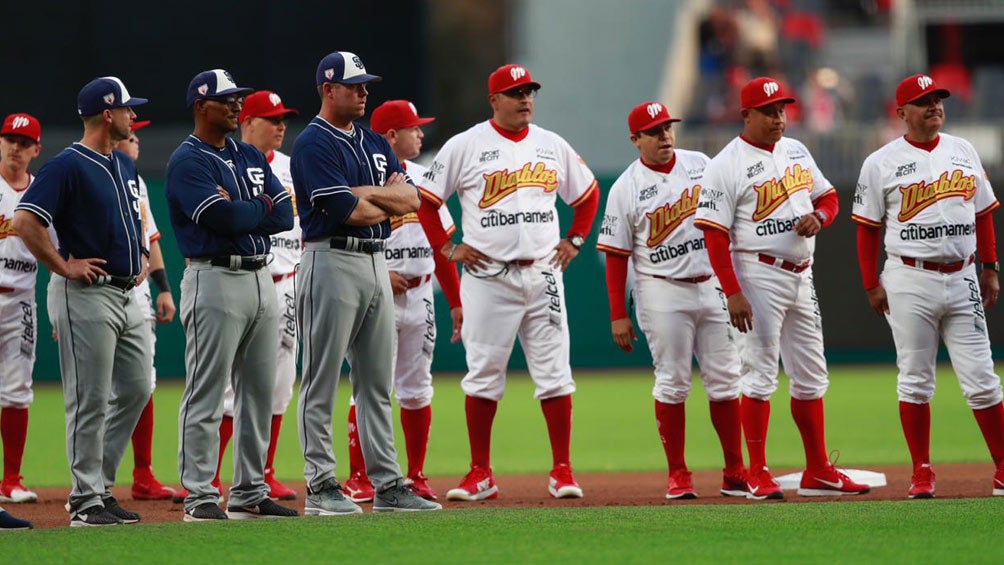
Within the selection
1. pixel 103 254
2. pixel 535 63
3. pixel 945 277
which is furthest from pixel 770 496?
pixel 535 63

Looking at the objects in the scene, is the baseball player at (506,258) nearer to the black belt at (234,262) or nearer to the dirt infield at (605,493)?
the dirt infield at (605,493)

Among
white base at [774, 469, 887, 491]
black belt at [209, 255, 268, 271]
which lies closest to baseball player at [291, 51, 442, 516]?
black belt at [209, 255, 268, 271]

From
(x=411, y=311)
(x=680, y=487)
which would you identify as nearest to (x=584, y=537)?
(x=680, y=487)

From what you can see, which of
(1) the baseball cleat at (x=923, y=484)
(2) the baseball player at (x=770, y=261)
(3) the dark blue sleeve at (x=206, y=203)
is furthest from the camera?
(2) the baseball player at (x=770, y=261)

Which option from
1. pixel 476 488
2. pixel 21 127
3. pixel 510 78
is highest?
pixel 510 78

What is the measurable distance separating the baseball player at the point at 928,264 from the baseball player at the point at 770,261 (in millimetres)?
338

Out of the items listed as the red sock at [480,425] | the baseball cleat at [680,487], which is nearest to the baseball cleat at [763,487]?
the baseball cleat at [680,487]

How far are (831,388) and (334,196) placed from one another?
8.61 m

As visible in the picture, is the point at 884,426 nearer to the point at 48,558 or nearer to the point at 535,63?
the point at 48,558

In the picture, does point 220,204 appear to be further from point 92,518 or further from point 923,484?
point 923,484

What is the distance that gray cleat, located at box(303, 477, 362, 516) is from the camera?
6.56 meters

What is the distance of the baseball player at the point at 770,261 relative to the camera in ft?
23.9

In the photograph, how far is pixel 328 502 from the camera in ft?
21.6

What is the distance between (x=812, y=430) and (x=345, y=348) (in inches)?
99.0
